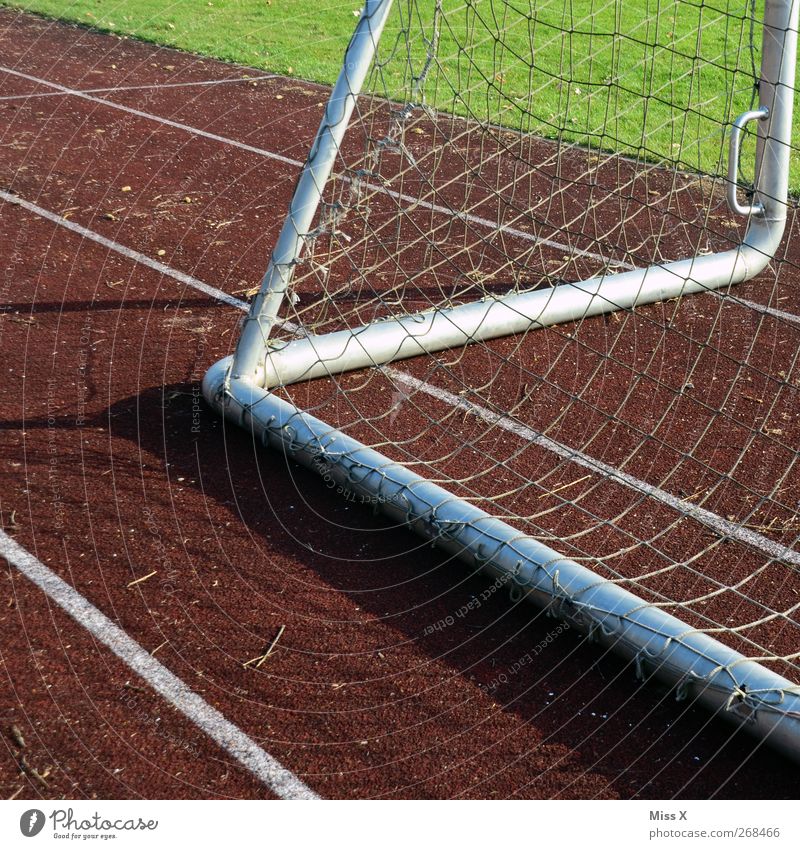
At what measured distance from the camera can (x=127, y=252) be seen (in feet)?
23.9

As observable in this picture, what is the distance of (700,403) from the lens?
534cm

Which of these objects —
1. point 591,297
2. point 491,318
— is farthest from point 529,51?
point 491,318

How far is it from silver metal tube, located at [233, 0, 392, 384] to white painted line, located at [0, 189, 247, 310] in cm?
152

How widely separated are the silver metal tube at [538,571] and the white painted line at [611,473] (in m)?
0.79

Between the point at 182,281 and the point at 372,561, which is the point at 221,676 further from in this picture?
the point at 182,281

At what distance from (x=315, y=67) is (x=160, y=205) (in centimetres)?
533

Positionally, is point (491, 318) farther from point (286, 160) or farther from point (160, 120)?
point (160, 120)

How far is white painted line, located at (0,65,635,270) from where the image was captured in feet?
24.1

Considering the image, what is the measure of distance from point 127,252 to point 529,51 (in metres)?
6.34

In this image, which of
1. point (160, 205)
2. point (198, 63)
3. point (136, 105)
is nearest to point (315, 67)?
point (198, 63)

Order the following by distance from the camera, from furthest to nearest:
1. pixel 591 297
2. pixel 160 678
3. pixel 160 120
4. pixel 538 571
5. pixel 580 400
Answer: pixel 160 120, pixel 591 297, pixel 580 400, pixel 538 571, pixel 160 678

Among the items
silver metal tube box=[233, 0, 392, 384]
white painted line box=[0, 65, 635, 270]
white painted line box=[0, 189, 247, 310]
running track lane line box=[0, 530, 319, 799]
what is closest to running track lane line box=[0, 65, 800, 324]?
white painted line box=[0, 65, 635, 270]

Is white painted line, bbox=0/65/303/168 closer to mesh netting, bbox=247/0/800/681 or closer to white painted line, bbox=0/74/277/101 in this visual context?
white painted line, bbox=0/74/277/101

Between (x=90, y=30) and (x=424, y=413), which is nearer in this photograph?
(x=424, y=413)
